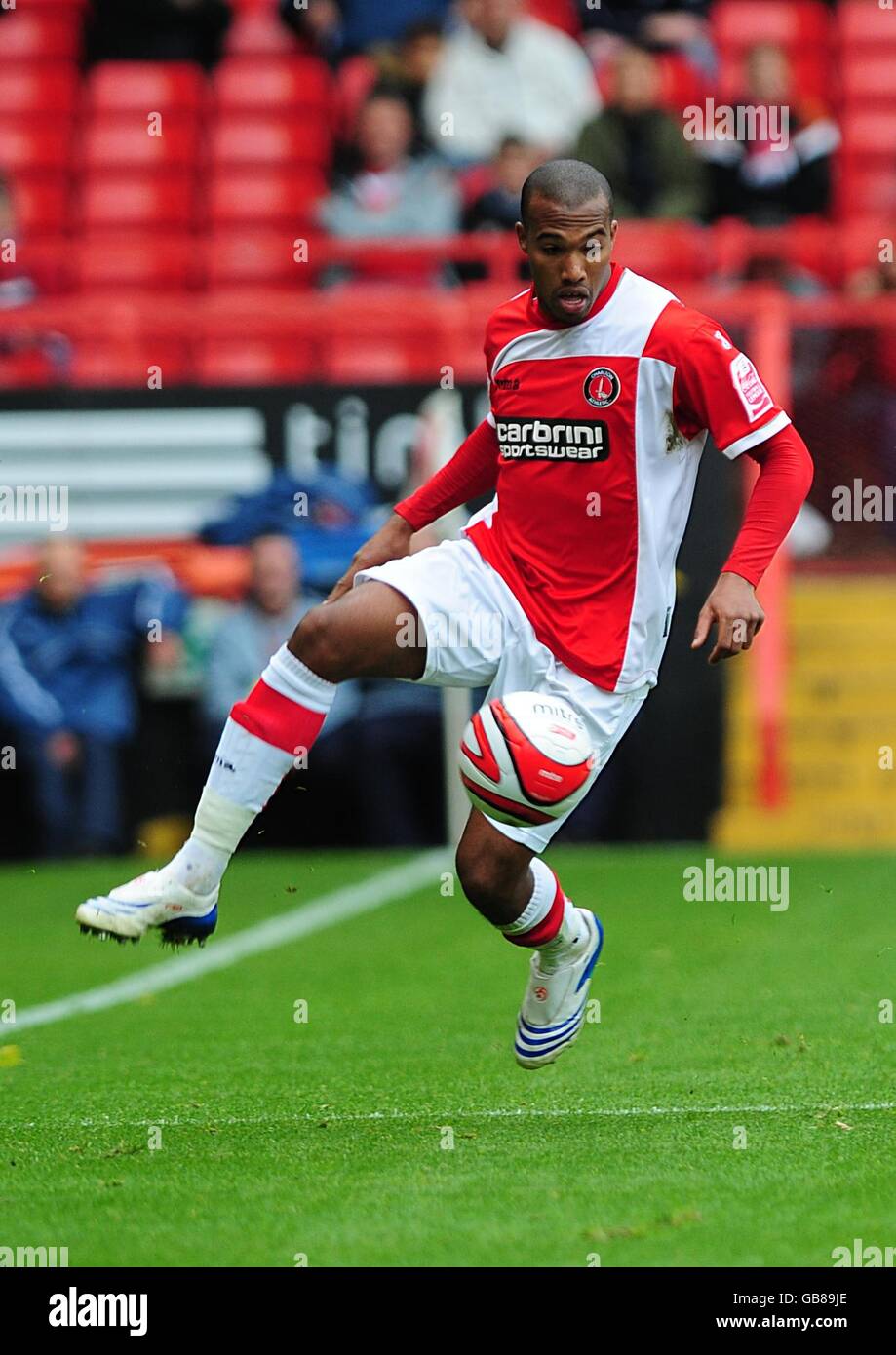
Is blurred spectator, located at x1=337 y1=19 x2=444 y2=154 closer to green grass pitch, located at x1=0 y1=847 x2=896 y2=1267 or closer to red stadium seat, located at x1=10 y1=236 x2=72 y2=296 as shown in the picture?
red stadium seat, located at x1=10 y1=236 x2=72 y2=296

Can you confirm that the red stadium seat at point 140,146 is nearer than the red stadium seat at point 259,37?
Yes

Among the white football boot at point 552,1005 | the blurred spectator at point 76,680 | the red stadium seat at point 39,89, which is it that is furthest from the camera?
the red stadium seat at point 39,89

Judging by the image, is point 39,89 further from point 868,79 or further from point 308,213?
point 868,79

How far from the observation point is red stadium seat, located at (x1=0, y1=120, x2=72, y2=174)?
653 inches

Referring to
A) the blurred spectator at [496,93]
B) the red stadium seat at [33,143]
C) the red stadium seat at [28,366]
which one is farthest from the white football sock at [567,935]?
the red stadium seat at [33,143]

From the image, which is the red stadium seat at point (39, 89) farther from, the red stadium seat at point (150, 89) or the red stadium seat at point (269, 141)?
the red stadium seat at point (269, 141)

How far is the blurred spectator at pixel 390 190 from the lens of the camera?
555 inches

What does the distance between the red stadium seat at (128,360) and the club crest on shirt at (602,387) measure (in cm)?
748

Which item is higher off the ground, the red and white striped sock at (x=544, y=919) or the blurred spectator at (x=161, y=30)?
the blurred spectator at (x=161, y=30)

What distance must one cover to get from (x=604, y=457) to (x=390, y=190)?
8.94 metres

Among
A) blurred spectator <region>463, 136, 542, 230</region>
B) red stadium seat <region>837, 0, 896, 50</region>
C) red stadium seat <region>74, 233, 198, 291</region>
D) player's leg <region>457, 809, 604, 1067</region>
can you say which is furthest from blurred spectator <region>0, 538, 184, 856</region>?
red stadium seat <region>837, 0, 896, 50</region>

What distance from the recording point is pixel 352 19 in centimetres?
1619

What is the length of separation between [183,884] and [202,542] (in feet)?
22.8

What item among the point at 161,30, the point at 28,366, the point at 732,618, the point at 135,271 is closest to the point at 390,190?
the point at 135,271
